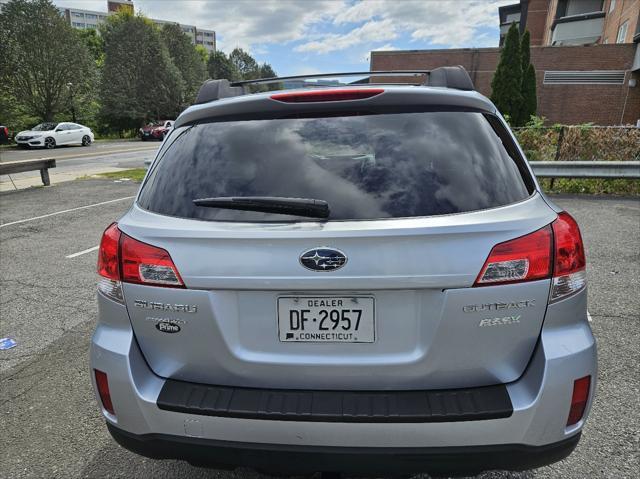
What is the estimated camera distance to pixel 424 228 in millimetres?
1556

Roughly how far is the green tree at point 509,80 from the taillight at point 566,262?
2320 cm

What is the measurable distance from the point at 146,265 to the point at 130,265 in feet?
0.27

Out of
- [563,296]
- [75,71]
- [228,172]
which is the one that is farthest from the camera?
[75,71]

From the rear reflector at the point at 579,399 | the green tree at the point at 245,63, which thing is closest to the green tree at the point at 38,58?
the rear reflector at the point at 579,399

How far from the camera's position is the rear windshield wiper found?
1.64 metres

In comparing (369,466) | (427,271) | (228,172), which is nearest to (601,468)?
(369,466)

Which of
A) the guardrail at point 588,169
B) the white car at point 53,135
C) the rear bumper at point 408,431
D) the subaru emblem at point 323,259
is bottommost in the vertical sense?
the white car at point 53,135

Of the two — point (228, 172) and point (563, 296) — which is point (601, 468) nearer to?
point (563, 296)

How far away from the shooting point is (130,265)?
1746mm

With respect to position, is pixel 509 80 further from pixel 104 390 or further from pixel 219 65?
pixel 219 65

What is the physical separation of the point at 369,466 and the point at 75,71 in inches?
1791

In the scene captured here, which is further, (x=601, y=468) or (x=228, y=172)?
(x=601, y=468)

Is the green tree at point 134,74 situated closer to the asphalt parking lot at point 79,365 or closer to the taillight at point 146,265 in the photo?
the asphalt parking lot at point 79,365

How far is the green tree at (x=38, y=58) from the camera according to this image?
35.9 metres
